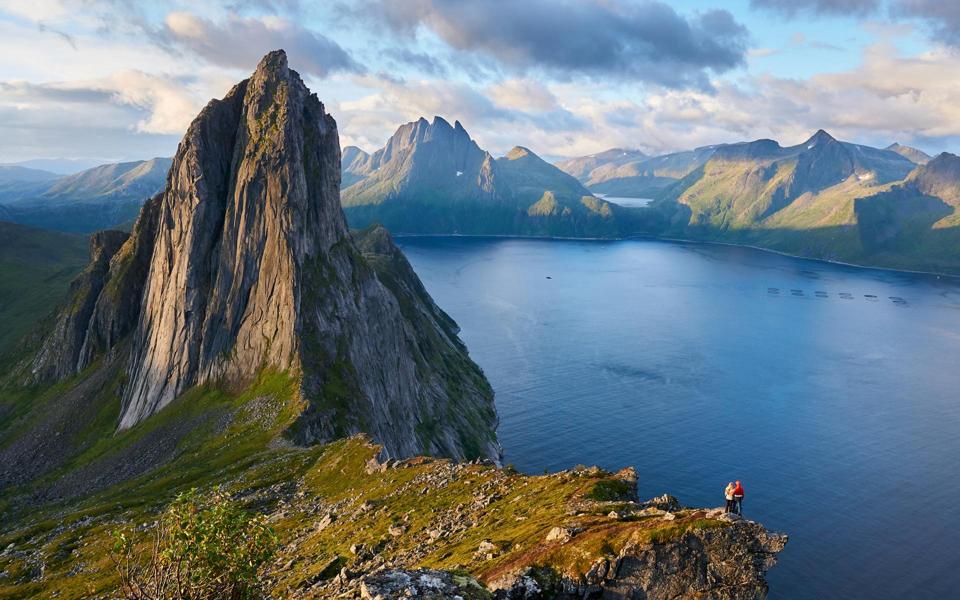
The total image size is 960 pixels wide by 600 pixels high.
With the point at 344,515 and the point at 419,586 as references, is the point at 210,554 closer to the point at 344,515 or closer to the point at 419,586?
the point at 419,586

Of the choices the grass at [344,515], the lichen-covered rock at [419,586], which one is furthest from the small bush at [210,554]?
the grass at [344,515]

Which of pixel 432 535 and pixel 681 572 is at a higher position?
pixel 681 572

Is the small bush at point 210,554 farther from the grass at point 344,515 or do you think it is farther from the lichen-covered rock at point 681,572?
the lichen-covered rock at point 681,572

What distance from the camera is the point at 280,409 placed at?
10381 centimetres

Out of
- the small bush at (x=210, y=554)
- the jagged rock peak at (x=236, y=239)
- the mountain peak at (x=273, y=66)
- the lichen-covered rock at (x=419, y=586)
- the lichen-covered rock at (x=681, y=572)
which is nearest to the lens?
the small bush at (x=210, y=554)

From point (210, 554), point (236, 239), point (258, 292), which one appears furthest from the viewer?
point (236, 239)

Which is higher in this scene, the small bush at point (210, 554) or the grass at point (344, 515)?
the small bush at point (210, 554)

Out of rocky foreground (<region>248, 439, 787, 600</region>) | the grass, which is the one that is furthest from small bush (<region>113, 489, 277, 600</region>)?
the grass

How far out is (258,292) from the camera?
403 feet

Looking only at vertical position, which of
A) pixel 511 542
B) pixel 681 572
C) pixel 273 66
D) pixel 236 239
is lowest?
pixel 511 542

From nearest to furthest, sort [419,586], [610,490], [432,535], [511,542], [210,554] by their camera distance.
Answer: [210,554]
[419,586]
[511,542]
[432,535]
[610,490]

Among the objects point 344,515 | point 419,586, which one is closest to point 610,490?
point 419,586

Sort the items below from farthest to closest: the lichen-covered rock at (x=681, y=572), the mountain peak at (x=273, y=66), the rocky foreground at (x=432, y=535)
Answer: the mountain peak at (x=273, y=66) < the rocky foreground at (x=432, y=535) < the lichen-covered rock at (x=681, y=572)

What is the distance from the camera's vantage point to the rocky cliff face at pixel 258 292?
117438mm
